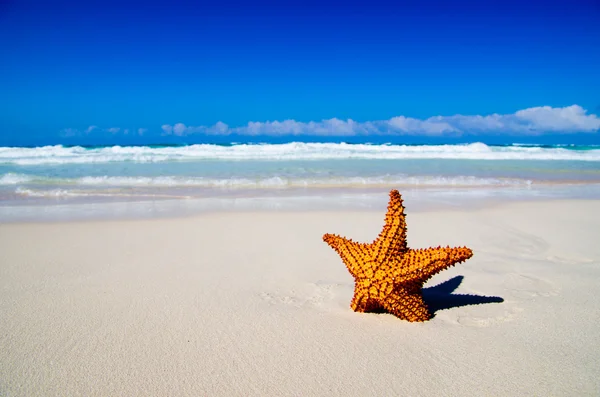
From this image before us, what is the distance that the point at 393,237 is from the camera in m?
3.03

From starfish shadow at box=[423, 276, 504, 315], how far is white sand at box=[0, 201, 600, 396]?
0.15 feet

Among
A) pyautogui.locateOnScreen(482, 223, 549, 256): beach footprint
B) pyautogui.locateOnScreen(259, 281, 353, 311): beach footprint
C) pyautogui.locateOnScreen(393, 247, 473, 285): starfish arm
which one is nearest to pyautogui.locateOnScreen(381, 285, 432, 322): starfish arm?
pyautogui.locateOnScreen(393, 247, 473, 285): starfish arm

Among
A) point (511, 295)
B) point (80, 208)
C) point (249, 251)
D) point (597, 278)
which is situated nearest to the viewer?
point (511, 295)

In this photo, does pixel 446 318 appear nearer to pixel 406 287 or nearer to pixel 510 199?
pixel 406 287

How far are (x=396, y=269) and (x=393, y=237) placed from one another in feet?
0.78

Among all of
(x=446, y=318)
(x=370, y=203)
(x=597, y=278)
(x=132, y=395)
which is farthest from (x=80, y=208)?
(x=597, y=278)

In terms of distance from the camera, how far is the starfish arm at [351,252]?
3.09 metres

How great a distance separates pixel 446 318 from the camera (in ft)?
10.3

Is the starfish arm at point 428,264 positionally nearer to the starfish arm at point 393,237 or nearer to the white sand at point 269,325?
the starfish arm at point 393,237

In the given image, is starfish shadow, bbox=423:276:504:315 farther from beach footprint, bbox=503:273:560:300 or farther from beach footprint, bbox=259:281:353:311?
beach footprint, bbox=259:281:353:311

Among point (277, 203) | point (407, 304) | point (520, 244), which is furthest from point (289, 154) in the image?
point (407, 304)

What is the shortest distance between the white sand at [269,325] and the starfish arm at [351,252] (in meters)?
0.39

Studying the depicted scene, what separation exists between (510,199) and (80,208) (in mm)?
8706

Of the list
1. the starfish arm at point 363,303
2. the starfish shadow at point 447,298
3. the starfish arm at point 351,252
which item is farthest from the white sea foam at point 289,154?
the starfish arm at point 363,303
